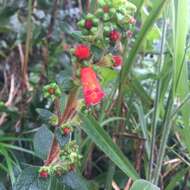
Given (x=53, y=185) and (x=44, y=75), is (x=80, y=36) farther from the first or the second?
(x=44, y=75)

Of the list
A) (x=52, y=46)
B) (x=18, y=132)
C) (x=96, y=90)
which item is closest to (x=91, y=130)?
(x=96, y=90)

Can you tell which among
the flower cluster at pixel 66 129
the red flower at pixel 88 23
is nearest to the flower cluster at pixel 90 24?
the red flower at pixel 88 23

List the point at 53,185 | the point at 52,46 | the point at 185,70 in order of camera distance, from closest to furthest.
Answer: the point at 53,185
the point at 185,70
the point at 52,46

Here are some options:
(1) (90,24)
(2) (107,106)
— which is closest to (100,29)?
(1) (90,24)

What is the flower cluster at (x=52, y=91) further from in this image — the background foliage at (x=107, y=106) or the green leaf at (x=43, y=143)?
the green leaf at (x=43, y=143)

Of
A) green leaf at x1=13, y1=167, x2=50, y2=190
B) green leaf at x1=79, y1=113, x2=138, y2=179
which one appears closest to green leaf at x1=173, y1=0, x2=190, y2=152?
green leaf at x1=79, y1=113, x2=138, y2=179
